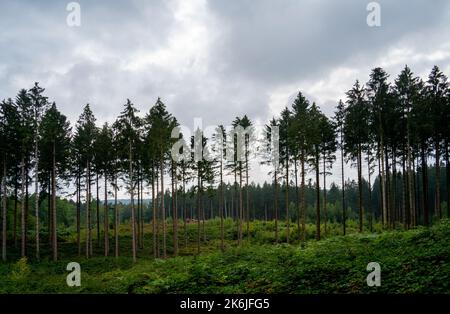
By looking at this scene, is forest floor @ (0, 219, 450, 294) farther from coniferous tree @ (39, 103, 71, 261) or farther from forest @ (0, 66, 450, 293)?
coniferous tree @ (39, 103, 71, 261)

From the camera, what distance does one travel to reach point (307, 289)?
9.18 m

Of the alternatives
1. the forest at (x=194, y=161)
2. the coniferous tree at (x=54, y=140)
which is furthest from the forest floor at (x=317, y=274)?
the coniferous tree at (x=54, y=140)

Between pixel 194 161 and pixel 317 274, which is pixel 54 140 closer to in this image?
pixel 194 161

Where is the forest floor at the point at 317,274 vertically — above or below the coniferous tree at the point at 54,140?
below

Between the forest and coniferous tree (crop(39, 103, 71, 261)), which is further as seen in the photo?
coniferous tree (crop(39, 103, 71, 261))

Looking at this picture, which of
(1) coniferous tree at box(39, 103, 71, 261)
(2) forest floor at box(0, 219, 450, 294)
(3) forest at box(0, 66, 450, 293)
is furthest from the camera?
(1) coniferous tree at box(39, 103, 71, 261)


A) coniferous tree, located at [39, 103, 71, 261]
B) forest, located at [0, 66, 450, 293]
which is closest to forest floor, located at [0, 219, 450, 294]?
forest, located at [0, 66, 450, 293]

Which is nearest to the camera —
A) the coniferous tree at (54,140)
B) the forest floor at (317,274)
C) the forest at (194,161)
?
the forest floor at (317,274)

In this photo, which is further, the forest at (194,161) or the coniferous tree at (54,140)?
the coniferous tree at (54,140)

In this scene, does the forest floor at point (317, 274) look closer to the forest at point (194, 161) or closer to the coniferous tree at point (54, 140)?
the forest at point (194, 161)
